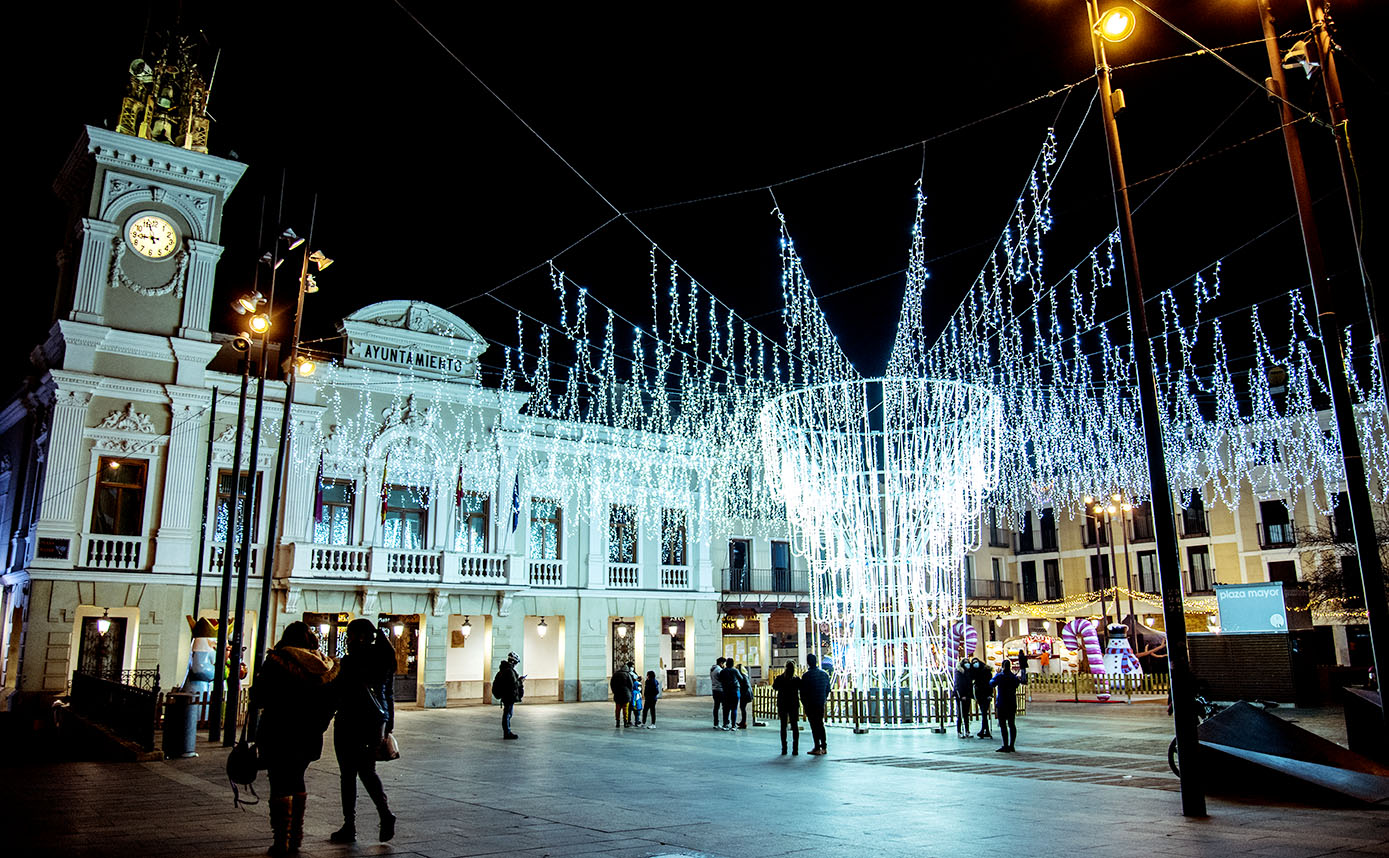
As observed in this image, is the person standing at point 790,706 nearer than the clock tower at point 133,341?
Yes

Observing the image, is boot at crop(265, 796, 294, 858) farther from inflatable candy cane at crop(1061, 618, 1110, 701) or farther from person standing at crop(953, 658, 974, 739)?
inflatable candy cane at crop(1061, 618, 1110, 701)

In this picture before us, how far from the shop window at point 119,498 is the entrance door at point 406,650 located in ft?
22.7

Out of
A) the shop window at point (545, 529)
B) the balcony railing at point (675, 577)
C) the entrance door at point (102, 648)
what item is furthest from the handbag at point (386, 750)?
the balcony railing at point (675, 577)

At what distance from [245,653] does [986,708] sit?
19202 mm

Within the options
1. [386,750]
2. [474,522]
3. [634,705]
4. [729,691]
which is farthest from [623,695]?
[386,750]

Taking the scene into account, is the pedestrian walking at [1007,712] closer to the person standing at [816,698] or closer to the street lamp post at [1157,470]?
the person standing at [816,698]

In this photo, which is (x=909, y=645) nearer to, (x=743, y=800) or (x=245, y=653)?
(x=743, y=800)

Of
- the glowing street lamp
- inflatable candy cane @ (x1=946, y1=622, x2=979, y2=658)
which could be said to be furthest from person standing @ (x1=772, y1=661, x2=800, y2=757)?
the glowing street lamp

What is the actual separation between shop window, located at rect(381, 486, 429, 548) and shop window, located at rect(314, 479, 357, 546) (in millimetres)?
1007

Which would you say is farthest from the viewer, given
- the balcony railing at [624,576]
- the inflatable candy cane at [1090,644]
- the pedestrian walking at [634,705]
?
the balcony railing at [624,576]

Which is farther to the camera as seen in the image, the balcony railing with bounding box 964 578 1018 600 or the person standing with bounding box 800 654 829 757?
the balcony railing with bounding box 964 578 1018 600

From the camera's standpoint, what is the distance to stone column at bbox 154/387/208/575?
937 inches

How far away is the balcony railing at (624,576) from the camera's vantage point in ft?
104

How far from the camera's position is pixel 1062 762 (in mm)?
13156
